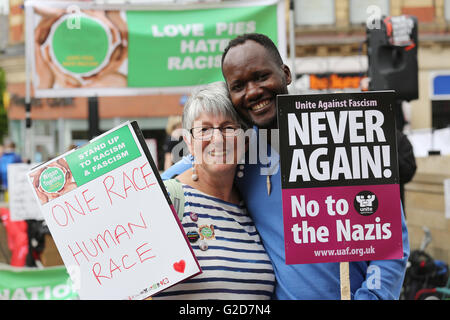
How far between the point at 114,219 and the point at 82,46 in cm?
377

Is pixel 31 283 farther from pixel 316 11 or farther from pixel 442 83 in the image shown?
pixel 316 11

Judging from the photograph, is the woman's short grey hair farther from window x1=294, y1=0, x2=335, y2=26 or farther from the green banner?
window x1=294, y1=0, x2=335, y2=26

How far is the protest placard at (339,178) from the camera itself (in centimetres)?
200

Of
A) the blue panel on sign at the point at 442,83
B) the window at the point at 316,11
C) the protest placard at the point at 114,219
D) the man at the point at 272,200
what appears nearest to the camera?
the protest placard at the point at 114,219

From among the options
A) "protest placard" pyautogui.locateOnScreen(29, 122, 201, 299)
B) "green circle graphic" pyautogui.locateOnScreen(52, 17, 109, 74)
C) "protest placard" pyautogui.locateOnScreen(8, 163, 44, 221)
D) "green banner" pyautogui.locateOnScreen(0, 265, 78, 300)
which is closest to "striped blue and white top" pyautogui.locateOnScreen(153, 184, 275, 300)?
"protest placard" pyautogui.locateOnScreen(29, 122, 201, 299)

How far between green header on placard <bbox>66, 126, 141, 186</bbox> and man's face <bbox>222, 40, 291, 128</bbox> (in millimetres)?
393

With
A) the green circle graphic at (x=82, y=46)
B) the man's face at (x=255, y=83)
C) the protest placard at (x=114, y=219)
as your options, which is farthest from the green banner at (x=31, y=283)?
the green circle graphic at (x=82, y=46)

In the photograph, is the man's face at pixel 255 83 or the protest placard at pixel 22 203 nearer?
the man's face at pixel 255 83

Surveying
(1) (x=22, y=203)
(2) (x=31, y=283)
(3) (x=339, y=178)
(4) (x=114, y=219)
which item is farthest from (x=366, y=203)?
(1) (x=22, y=203)

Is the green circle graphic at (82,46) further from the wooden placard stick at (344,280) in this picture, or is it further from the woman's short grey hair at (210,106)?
the wooden placard stick at (344,280)

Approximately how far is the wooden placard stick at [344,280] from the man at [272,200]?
5 centimetres

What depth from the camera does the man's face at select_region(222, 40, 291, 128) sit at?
6.93 feet

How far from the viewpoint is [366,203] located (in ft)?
6.59
